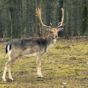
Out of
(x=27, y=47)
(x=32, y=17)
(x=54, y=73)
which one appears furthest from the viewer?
(x=32, y=17)

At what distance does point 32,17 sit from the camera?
3444 cm

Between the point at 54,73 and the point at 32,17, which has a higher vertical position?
the point at 32,17

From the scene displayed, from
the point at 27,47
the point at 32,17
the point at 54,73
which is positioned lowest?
the point at 54,73

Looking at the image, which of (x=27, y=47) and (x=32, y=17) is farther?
(x=32, y=17)

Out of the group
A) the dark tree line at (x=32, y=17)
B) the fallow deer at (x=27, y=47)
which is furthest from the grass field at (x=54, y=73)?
the dark tree line at (x=32, y=17)

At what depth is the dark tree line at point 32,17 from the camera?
34469 mm

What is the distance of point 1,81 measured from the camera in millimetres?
12719

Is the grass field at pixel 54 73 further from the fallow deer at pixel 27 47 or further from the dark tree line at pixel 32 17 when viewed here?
the dark tree line at pixel 32 17

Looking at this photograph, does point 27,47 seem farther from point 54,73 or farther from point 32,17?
point 32,17

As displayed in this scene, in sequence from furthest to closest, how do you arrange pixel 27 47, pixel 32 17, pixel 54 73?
pixel 32 17 < pixel 54 73 < pixel 27 47

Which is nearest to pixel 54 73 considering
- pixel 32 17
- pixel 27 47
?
pixel 27 47

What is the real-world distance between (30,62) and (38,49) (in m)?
3.94

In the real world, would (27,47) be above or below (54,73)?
above

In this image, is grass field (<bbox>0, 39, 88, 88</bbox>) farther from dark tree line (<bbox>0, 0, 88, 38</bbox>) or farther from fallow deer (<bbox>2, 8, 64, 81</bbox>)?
dark tree line (<bbox>0, 0, 88, 38</bbox>)
